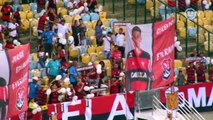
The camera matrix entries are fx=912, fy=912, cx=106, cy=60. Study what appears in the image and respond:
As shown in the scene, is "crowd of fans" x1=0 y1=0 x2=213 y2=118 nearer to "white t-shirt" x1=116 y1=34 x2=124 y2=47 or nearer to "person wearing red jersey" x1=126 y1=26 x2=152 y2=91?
"white t-shirt" x1=116 y1=34 x2=124 y2=47

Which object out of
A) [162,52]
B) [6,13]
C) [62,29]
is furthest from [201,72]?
[6,13]

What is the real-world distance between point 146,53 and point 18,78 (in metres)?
4.29

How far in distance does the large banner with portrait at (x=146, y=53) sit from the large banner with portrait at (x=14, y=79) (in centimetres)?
347

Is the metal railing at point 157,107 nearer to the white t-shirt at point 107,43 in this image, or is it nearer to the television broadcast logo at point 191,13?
the white t-shirt at point 107,43

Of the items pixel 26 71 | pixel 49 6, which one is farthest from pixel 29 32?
pixel 26 71

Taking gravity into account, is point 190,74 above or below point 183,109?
above

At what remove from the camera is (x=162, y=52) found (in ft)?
86.4

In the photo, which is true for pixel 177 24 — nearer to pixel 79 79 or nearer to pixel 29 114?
pixel 79 79

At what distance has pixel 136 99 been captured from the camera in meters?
28.7

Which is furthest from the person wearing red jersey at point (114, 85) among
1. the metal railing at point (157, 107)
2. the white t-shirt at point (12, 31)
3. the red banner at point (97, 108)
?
the white t-shirt at point (12, 31)

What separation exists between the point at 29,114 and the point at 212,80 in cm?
778

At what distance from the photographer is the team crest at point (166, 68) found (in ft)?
86.9

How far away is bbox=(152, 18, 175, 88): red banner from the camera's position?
26.2m

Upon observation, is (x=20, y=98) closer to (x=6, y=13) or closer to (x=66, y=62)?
(x=66, y=62)
